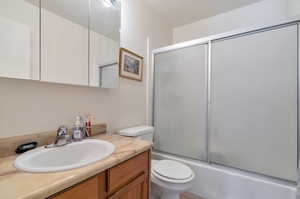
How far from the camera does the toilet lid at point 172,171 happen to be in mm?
1210

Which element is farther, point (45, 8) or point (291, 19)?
point (291, 19)

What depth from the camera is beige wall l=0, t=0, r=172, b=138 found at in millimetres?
850

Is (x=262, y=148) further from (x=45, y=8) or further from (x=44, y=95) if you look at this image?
(x=45, y=8)

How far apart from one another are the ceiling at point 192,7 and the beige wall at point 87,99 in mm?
142

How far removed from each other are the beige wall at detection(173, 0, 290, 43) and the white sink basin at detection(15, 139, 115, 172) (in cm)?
196

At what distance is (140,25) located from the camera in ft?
6.11

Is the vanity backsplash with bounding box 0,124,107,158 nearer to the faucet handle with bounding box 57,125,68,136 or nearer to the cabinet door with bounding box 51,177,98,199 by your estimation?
the faucet handle with bounding box 57,125,68,136

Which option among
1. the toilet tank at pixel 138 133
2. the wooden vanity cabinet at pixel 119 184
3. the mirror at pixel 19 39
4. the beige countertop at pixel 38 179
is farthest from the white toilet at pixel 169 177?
the mirror at pixel 19 39

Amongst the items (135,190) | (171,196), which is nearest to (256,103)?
(171,196)

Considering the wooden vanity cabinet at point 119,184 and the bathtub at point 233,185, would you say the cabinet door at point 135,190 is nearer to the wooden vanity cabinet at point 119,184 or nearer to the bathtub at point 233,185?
the wooden vanity cabinet at point 119,184

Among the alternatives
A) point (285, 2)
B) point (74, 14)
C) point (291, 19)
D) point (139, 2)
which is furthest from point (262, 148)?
point (139, 2)

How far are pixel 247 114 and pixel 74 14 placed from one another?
5.73ft

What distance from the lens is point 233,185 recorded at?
1.44 metres

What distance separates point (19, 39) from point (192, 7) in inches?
79.0
